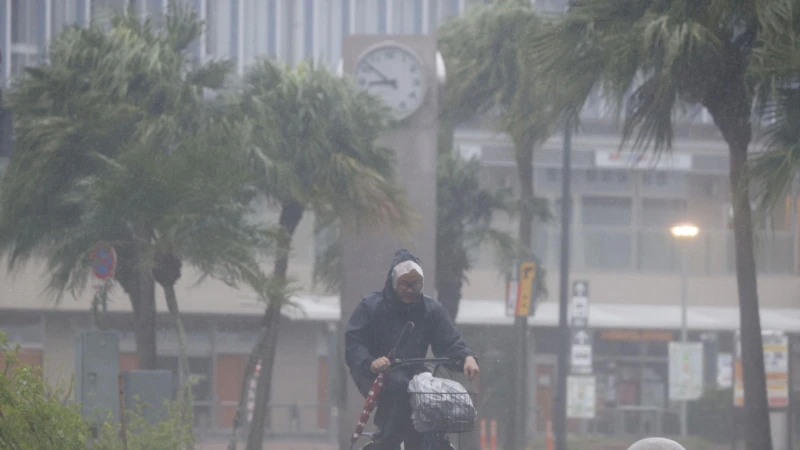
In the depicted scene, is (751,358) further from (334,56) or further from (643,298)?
(643,298)

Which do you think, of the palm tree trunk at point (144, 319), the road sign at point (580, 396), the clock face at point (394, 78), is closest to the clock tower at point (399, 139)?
the clock face at point (394, 78)

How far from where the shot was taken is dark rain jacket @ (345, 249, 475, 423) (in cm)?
552

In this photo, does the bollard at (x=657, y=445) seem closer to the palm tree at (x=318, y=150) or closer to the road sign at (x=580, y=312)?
the palm tree at (x=318, y=150)

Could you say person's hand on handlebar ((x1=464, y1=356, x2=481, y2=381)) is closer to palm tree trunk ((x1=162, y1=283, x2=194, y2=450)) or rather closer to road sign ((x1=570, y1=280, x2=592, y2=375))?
palm tree trunk ((x1=162, y1=283, x2=194, y2=450))

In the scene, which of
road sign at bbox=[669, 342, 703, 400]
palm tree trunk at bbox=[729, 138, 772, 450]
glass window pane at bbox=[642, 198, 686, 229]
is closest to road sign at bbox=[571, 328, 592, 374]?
road sign at bbox=[669, 342, 703, 400]

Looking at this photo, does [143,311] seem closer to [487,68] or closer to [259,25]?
[259,25]

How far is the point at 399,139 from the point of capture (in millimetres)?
15336

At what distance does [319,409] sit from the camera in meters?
27.2

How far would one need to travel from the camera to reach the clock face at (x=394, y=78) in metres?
15.1

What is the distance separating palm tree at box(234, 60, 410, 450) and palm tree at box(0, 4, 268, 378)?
583mm

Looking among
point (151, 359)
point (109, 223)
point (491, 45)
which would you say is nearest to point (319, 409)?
point (491, 45)

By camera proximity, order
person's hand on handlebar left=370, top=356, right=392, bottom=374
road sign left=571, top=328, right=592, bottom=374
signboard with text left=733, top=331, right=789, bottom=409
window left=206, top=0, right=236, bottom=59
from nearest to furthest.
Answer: person's hand on handlebar left=370, top=356, right=392, bottom=374, window left=206, top=0, right=236, bottom=59, signboard with text left=733, top=331, right=789, bottom=409, road sign left=571, top=328, right=592, bottom=374

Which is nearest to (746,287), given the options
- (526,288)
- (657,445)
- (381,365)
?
(526,288)

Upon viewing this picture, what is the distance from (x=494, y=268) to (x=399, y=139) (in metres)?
Answer: 8.02
